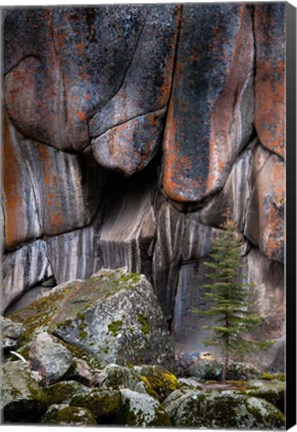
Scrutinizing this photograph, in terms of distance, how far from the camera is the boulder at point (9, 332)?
11.3 metres

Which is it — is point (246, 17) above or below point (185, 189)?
above

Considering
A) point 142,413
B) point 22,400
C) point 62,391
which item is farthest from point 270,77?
point 22,400

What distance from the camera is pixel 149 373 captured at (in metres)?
10.7

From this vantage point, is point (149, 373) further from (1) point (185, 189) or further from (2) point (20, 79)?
(2) point (20, 79)

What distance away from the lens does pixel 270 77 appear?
1203 cm

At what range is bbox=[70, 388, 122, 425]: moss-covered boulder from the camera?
991cm

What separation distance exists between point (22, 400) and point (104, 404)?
3.42 feet

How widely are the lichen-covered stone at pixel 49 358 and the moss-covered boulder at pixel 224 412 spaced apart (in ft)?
5.08

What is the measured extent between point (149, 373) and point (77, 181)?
14.5 feet

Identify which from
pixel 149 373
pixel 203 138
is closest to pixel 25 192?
pixel 203 138

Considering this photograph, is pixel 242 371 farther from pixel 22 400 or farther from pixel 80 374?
pixel 22 400

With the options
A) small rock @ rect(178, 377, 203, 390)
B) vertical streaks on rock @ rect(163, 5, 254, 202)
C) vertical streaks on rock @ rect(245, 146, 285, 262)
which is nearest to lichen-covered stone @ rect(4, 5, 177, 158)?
vertical streaks on rock @ rect(163, 5, 254, 202)

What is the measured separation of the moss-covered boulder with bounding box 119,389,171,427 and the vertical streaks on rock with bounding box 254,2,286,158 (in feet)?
14.1

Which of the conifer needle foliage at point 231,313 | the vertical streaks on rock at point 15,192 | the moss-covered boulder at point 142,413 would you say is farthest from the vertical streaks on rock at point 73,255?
the moss-covered boulder at point 142,413
